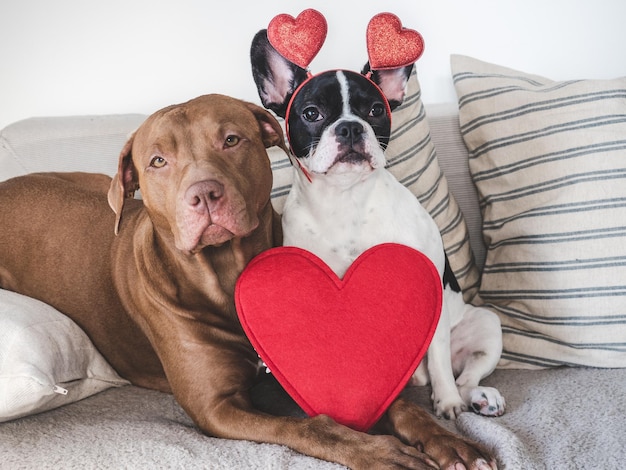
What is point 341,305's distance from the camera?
1601 millimetres

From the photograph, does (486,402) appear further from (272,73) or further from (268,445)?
(272,73)

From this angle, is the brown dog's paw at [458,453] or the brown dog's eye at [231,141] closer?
the brown dog's paw at [458,453]

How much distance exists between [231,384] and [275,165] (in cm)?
86

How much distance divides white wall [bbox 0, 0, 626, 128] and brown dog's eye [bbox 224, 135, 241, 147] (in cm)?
111

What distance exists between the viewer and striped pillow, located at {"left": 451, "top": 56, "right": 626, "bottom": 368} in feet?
6.55

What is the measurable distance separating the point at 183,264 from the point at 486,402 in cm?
85

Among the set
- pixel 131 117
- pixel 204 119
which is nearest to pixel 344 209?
pixel 204 119

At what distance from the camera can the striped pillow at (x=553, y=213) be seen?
200 cm

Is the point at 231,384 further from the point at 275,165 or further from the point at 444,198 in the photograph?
the point at 444,198

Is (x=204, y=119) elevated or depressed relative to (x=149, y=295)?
elevated

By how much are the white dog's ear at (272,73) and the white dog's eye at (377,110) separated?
21 cm

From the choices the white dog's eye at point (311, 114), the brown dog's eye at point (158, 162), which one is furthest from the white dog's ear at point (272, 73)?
the brown dog's eye at point (158, 162)

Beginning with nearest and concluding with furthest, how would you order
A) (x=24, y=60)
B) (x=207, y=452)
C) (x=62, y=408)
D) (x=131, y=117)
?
(x=207, y=452), (x=62, y=408), (x=131, y=117), (x=24, y=60)

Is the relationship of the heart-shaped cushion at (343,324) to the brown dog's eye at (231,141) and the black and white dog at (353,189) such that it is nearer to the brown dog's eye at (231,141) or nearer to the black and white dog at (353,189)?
the black and white dog at (353,189)
